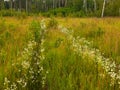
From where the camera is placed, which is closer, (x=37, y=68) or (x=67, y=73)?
(x=37, y=68)

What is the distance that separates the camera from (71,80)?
4297 mm

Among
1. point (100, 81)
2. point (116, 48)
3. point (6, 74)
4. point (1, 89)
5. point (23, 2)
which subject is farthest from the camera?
A: point (23, 2)

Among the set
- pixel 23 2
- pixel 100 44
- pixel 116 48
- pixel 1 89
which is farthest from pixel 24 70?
pixel 23 2

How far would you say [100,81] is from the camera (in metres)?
4.38

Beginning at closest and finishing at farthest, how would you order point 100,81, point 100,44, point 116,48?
point 100,81
point 116,48
point 100,44

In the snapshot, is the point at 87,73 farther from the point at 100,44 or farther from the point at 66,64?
the point at 100,44

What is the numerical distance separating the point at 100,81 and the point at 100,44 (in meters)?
3.35

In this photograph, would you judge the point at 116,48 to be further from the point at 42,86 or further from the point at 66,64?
the point at 42,86

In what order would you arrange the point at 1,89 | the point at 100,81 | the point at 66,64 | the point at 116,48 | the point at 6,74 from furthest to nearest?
1. the point at 116,48
2. the point at 66,64
3. the point at 6,74
4. the point at 100,81
5. the point at 1,89

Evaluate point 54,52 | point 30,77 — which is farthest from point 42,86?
point 54,52

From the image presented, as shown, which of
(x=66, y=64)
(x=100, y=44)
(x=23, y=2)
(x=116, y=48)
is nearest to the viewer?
(x=66, y=64)

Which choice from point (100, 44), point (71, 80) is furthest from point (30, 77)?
point (100, 44)

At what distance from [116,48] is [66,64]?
2.27 metres

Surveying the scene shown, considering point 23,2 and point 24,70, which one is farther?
point 23,2
